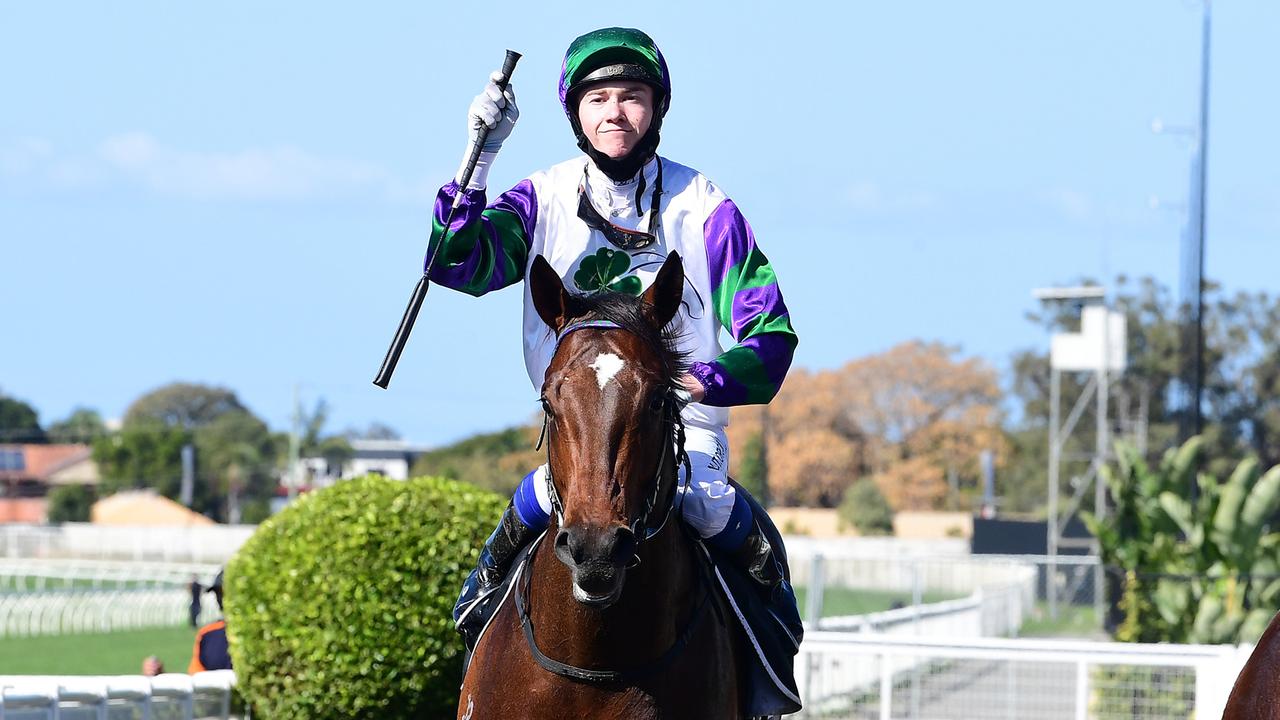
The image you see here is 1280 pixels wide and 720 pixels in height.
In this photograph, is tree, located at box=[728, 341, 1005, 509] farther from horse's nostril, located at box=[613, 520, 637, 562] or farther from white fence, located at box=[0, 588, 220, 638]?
horse's nostril, located at box=[613, 520, 637, 562]

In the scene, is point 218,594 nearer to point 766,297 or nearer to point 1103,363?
point 766,297

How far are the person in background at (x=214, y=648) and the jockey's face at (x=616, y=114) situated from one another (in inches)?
227

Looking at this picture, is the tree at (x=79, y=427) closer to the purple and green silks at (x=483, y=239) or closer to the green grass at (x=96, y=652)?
the green grass at (x=96, y=652)

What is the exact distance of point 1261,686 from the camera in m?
4.76

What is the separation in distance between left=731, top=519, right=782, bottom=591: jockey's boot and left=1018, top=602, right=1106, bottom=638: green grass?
17.4 m

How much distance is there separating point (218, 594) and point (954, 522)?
54006 mm

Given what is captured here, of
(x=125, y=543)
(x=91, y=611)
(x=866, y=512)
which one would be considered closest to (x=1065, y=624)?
(x=91, y=611)

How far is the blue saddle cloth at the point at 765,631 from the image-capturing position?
13.9 feet

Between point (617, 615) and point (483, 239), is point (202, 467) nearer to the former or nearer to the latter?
point (483, 239)

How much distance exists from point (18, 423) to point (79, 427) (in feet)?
22.9

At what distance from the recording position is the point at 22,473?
90500mm

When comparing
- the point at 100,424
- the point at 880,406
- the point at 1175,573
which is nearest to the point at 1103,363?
the point at 1175,573

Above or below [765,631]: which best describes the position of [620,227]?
above

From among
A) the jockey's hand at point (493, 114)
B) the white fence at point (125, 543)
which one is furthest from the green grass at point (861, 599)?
the white fence at point (125, 543)
